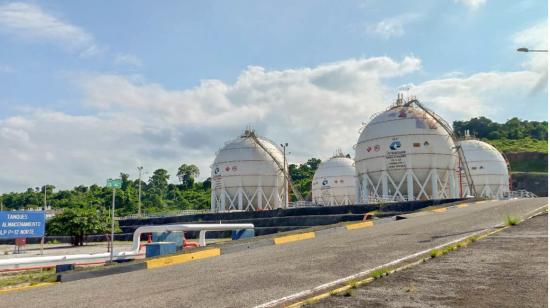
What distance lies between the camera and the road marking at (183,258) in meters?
12.1

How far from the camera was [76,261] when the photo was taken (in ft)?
57.8

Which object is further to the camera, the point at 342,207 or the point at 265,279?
the point at 342,207

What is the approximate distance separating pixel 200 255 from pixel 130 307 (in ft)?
21.2

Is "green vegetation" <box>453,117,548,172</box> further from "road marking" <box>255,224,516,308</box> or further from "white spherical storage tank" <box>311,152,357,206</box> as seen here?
"road marking" <box>255,224,516,308</box>

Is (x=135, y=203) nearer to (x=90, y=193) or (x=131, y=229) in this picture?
(x=90, y=193)

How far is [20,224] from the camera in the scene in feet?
64.5

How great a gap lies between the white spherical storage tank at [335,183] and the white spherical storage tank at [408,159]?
1714 centimetres

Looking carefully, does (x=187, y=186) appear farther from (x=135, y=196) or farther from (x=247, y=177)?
(x=247, y=177)

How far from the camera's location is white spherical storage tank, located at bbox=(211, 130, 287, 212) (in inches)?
2203

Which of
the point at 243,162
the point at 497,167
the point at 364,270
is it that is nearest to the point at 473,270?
the point at 364,270

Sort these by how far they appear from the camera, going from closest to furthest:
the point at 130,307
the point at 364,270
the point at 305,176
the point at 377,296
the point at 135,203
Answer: the point at 377,296
the point at 130,307
the point at 364,270
the point at 135,203
the point at 305,176

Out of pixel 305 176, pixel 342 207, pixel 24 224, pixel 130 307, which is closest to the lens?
pixel 130 307

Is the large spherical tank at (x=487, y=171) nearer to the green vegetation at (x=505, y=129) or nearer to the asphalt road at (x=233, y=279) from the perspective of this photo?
the asphalt road at (x=233, y=279)

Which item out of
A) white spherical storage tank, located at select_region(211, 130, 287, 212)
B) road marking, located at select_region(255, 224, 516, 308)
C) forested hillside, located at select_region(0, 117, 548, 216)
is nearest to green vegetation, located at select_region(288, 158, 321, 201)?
forested hillside, located at select_region(0, 117, 548, 216)
